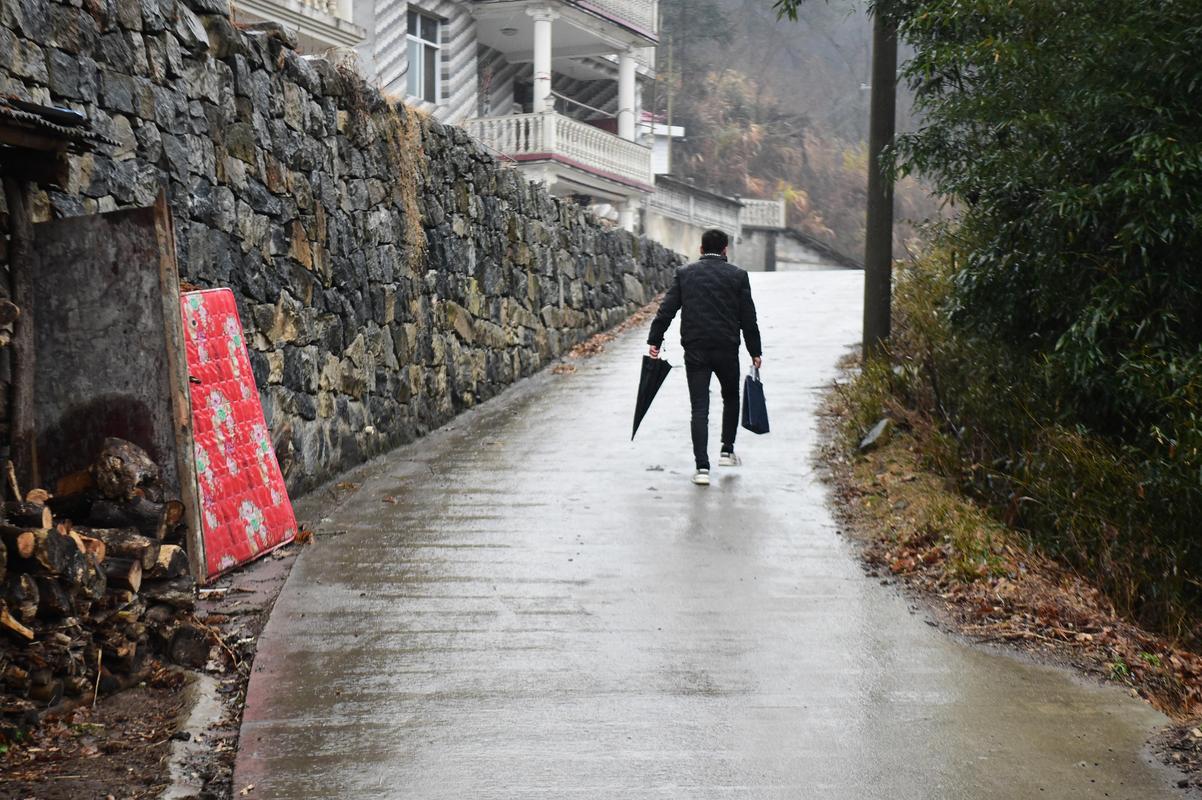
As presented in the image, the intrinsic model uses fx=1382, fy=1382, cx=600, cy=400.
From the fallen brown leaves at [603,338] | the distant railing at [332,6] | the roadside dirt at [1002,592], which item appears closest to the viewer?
the roadside dirt at [1002,592]

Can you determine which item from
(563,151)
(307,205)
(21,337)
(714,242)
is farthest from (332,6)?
(21,337)

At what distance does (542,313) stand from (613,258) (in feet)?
Answer: 12.8

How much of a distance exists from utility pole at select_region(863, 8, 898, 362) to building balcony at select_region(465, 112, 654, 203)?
11265mm

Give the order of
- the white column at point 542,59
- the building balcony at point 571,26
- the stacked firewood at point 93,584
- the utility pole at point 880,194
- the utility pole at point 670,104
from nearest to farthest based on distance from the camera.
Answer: the stacked firewood at point 93,584
the utility pole at point 880,194
the white column at point 542,59
the building balcony at point 571,26
the utility pole at point 670,104

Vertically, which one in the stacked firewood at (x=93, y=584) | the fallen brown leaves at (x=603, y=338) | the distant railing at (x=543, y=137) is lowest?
the stacked firewood at (x=93, y=584)

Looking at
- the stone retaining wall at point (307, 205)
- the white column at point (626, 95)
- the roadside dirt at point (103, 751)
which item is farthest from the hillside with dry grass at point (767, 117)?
the roadside dirt at point (103, 751)

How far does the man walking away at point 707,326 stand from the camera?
408 inches

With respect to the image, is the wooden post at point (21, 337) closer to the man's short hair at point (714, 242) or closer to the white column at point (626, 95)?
the man's short hair at point (714, 242)

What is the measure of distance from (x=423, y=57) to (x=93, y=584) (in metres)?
19.4

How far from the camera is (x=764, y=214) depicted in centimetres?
3981

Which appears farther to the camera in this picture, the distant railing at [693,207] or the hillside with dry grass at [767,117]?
the hillside with dry grass at [767,117]

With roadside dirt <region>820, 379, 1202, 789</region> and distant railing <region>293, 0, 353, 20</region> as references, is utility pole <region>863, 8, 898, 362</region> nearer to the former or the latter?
roadside dirt <region>820, 379, 1202, 789</region>

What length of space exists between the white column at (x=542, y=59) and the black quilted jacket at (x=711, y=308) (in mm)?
14559

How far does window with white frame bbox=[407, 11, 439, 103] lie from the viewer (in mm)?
23531
